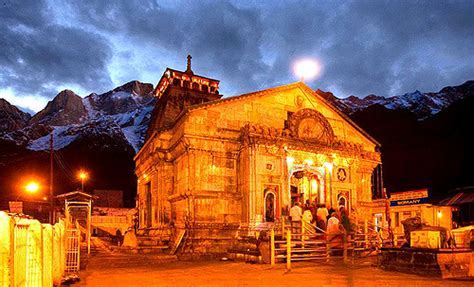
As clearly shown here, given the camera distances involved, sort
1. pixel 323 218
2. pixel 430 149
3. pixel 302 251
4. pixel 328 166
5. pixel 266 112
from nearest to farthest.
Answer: pixel 302 251 < pixel 323 218 < pixel 266 112 < pixel 328 166 < pixel 430 149

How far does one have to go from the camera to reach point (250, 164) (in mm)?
21688

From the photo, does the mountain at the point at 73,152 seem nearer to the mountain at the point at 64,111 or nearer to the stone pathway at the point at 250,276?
the mountain at the point at 64,111

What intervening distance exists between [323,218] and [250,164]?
500cm

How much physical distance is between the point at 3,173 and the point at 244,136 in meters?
57.9

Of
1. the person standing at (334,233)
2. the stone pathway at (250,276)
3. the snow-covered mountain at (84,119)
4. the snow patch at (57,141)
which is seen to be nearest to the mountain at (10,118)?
the snow-covered mountain at (84,119)

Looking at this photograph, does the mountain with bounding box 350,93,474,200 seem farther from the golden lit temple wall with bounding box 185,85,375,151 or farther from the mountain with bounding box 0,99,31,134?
the mountain with bounding box 0,99,31,134

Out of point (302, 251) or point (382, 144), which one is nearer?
point (302, 251)

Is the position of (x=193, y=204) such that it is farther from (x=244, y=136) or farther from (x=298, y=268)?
(x=298, y=268)

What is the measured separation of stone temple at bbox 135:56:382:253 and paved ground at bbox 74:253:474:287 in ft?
15.3

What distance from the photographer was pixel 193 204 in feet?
69.0

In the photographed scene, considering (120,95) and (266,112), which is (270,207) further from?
(120,95)

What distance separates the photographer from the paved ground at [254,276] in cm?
1148

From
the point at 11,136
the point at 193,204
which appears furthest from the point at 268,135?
the point at 11,136

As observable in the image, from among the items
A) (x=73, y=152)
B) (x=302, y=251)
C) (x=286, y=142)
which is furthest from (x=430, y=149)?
(x=73, y=152)
